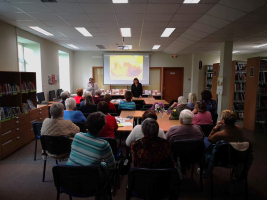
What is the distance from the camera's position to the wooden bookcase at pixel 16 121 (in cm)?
389

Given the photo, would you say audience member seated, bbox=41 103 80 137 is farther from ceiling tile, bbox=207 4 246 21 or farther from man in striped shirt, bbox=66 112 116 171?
ceiling tile, bbox=207 4 246 21

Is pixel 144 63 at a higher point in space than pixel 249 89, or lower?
higher

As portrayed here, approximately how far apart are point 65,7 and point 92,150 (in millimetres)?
3440

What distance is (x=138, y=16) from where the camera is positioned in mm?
4594

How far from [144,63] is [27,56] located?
19.0 ft

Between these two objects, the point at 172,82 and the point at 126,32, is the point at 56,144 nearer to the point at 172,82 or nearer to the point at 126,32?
the point at 126,32

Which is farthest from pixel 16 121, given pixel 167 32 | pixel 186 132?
pixel 167 32

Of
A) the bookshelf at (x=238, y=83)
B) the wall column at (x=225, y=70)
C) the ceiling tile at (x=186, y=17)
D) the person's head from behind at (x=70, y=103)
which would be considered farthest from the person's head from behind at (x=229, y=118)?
the bookshelf at (x=238, y=83)

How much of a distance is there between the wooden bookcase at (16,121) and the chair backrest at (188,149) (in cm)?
336

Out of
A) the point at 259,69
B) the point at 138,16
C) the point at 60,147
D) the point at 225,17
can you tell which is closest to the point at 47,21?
the point at 138,16

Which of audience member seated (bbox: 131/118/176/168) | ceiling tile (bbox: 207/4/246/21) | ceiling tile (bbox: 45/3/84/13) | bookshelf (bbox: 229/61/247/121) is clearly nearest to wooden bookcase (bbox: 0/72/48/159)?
ceiling tile (bbox: 45/3/84/13)

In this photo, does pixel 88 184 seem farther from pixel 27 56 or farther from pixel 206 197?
pixel 27 56

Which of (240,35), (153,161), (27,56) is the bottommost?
(153,161)

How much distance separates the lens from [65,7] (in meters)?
4.06
